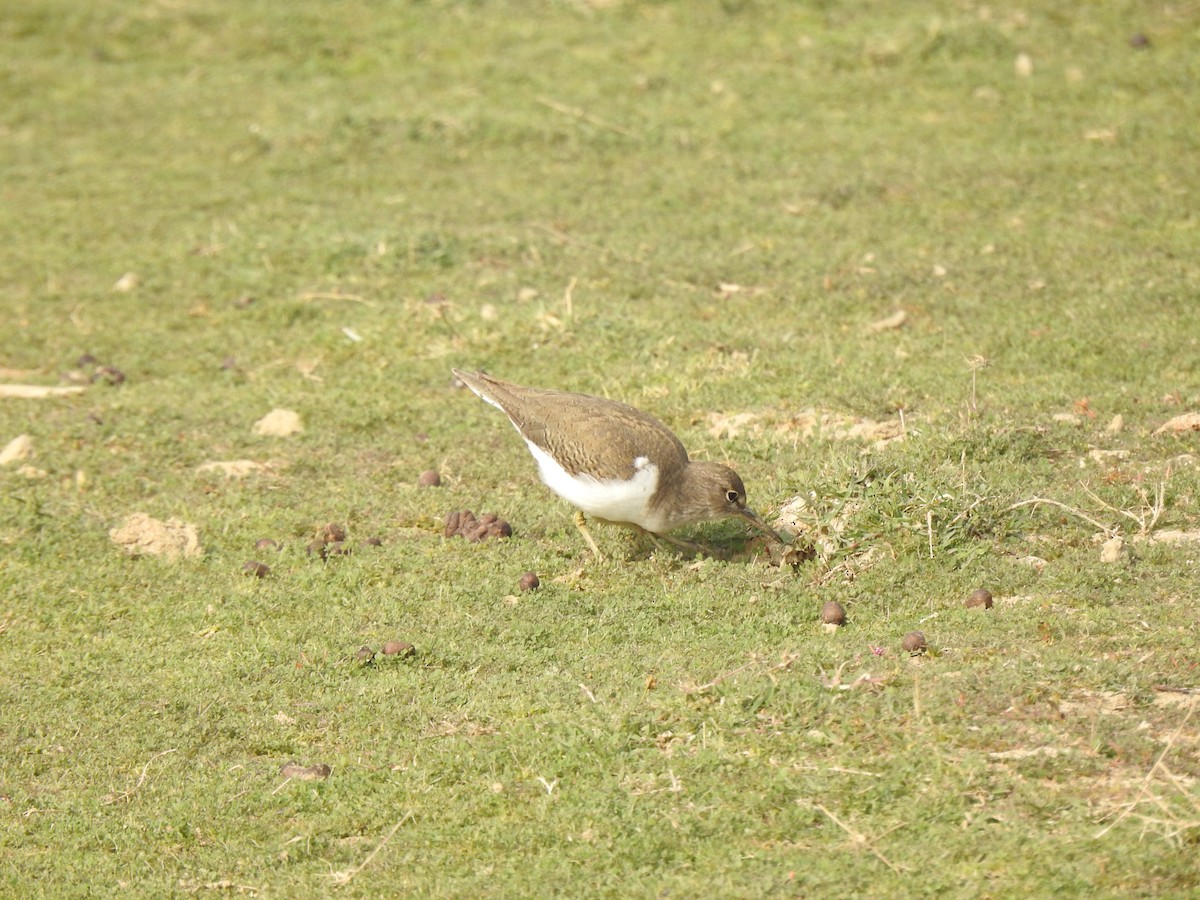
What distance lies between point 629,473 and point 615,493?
12cm

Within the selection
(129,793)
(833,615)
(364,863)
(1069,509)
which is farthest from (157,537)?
(1069,509)

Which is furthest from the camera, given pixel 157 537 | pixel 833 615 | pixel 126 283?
pixel 126 283

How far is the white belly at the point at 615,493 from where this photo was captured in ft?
23.9

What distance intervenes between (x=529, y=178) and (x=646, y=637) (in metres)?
7.34

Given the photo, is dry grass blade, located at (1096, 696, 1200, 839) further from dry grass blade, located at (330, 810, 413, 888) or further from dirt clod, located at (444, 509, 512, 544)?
dirt clod, located at (444, 509, 512, 544)

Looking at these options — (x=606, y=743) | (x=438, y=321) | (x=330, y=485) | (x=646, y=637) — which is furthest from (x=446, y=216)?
(x=606, y=743)

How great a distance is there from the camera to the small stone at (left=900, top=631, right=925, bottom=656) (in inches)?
249

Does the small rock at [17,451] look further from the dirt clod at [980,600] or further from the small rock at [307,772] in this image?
the dirt clod at [980,600]

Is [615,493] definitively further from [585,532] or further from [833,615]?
[833,615]

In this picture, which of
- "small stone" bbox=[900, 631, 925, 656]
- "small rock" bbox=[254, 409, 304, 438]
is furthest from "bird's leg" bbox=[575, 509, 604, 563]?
"small rock" bbox=[254, 409, 304, 438]

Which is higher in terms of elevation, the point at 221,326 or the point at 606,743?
the point at 606,743

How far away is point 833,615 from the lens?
673 centimetres

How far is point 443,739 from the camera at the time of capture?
6.19m

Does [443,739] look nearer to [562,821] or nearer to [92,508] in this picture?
[562,821]
